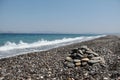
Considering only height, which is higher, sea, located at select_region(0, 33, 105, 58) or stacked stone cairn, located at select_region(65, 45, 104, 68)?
stacked stone cairn, located at select_region(65, 45, 104, 68)

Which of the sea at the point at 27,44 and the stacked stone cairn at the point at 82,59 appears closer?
the stacked stone cairn at the point at 82,59

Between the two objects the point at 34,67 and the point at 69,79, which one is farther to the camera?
the point at 34,67

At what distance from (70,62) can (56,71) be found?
5.89ft

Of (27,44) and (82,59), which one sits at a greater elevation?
(82,59)

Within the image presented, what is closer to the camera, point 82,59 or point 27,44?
point 82,59

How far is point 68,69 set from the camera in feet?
35.2

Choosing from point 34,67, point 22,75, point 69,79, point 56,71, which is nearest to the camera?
point 69,79

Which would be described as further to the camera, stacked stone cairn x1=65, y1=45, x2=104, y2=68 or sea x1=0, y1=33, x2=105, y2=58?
sea x1=0, y1=33, x2=105, y2=58

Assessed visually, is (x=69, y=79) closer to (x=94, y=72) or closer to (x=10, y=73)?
(x=94, y=72)

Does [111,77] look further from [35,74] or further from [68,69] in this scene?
[35,74]

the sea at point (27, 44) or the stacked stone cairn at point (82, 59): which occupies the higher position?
the stacked stone cairn at point (82, 59)

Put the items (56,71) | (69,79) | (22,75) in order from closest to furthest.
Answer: (69,79) → (22,75) → (56,71)

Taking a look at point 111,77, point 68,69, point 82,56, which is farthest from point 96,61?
point 111,77

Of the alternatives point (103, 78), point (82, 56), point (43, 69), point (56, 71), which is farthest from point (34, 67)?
point (103, 78)
